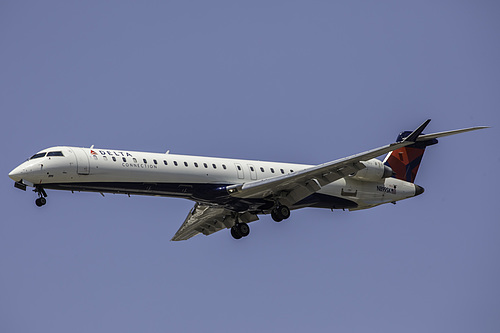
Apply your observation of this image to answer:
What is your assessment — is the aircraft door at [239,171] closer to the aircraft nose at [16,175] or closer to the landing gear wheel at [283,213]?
the landing gear wheel at [283,213]

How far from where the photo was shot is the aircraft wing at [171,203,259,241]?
34906 mm

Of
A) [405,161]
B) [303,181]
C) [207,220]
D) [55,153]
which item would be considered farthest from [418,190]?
[55,153]

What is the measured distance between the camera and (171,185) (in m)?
30.8

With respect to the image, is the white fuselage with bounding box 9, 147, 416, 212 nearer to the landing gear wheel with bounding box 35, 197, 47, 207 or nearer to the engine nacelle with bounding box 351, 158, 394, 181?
the engine nacelle with bounding box 351, 158, 394, 181

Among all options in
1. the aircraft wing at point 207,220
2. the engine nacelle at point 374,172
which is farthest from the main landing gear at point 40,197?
the engine nacelle at point 374,172

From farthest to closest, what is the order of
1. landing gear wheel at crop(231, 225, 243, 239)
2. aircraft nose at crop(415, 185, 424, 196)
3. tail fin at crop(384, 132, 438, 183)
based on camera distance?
tail fin at crop(384, 132, 438, 183) → aircraft nose at crop(415, 185, 424, 196) → landing gear wheel at crop(231, 225, 243, 239)

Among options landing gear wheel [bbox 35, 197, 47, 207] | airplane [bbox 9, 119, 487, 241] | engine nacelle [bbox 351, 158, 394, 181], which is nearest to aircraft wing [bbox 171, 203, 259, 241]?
airplane [bbox 9, 119, 487, 241]

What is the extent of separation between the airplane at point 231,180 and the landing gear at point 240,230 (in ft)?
0.14

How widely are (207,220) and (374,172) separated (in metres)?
7.36

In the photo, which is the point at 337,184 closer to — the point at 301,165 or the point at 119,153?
the point at 301,165

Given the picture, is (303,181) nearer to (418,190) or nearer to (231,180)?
(231,180)

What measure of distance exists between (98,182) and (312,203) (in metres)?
9.23

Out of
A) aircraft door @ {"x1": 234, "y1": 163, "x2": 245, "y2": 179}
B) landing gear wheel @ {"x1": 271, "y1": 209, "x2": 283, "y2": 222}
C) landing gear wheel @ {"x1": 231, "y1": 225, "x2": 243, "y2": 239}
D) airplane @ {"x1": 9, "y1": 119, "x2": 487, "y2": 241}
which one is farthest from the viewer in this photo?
landing gear wheel @ {"x1": 231, "y1": 225, "x2": 243, "y2": 239}

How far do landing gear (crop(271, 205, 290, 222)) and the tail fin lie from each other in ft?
19.9
